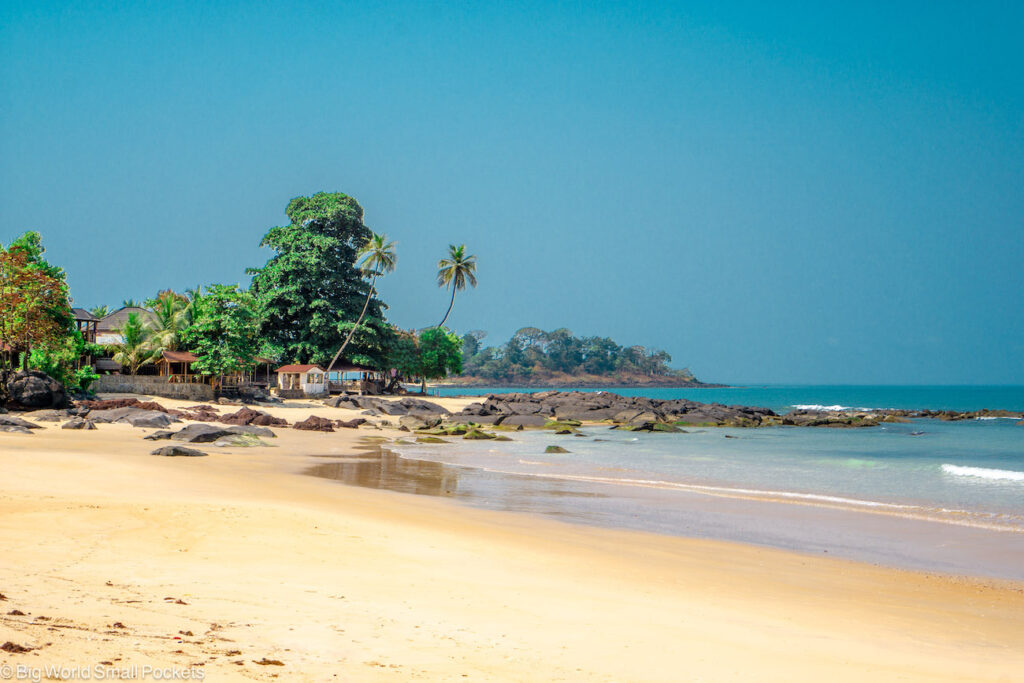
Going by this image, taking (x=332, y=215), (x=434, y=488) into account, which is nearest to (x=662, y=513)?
(x=434, y=488)

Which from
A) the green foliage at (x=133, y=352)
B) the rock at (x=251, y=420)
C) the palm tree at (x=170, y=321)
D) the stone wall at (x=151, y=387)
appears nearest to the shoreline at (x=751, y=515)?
the rock at (x=251, y=420)

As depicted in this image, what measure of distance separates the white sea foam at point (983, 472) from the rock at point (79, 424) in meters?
27.6

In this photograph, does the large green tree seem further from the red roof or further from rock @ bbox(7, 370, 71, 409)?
rock @ bbox(7, 370, 71, 409)

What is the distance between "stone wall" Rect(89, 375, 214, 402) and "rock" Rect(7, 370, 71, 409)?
45.0ft

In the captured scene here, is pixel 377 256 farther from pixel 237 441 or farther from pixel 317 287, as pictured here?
pixel 237 441

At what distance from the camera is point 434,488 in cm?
1681

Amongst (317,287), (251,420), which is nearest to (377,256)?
(317,287)

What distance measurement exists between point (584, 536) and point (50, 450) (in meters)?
13.5

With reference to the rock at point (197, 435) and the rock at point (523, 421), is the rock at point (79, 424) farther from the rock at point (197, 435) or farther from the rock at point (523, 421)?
the rock at point (523, 421)

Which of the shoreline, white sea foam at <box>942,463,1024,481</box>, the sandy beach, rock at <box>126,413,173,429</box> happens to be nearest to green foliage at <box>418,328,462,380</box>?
rock at <box>126,413,173,429</box>

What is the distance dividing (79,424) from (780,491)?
21.9 meters

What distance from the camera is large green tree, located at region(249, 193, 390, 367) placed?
67.0 meters

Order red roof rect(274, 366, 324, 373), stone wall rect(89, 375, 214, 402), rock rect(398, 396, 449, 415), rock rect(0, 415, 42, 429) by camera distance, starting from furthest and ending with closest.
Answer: red roof rect(274, 366, 324, 373) < rock rect(398, 396, 449, 415) < stone wall rect(89, 375, 214, 402) < rock rect(0, 415, 42, 429)

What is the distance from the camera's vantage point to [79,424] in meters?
24.7
